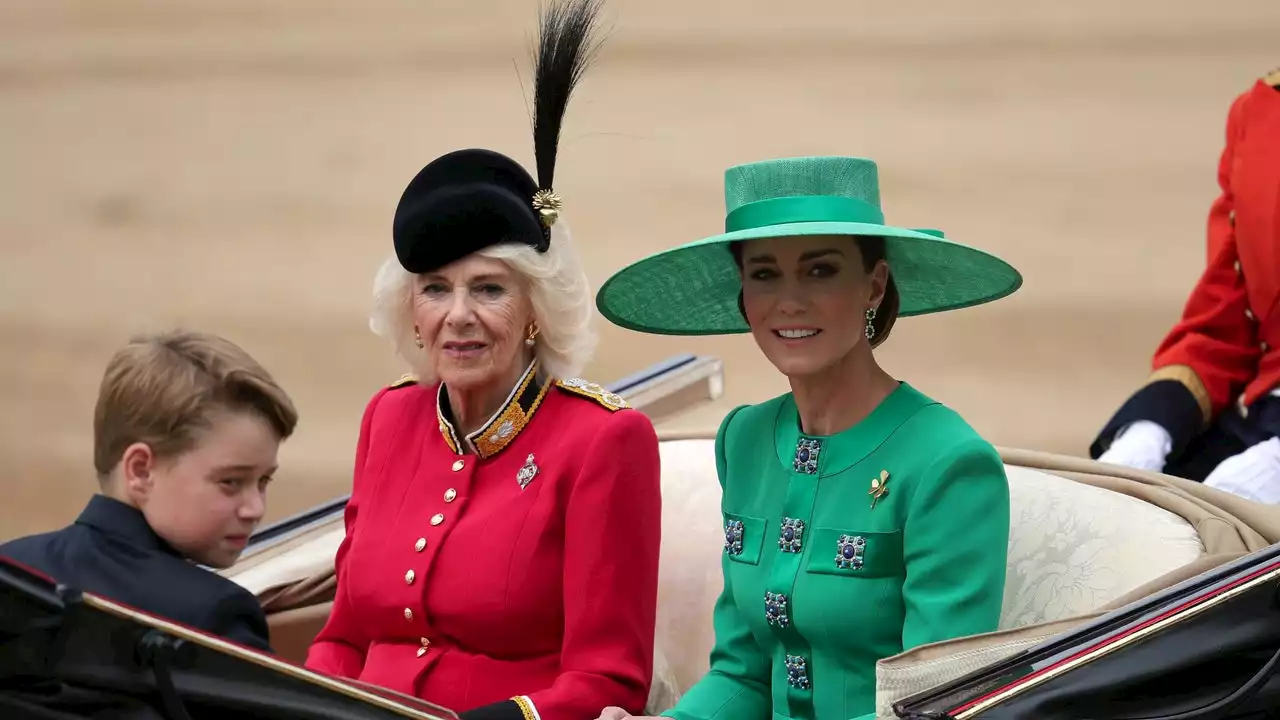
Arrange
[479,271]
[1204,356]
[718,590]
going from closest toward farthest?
[479,271], [718,590], [1204,356]

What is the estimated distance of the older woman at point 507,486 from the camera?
7.56 ft

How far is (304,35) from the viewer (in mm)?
5391

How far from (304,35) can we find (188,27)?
0.44 metres

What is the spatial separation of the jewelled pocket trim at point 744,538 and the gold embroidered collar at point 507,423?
0.39 meters

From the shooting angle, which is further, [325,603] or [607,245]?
[607,245]

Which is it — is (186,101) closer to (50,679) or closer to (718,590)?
(718,590)

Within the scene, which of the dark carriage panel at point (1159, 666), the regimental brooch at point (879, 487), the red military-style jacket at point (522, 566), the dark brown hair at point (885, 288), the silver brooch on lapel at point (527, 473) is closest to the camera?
the dark carriage panel at point (1159, 666)

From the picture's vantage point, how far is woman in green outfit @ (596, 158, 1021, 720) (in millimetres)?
1954

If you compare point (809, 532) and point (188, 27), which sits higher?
point (188, 27)

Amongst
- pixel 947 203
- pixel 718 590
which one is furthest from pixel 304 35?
pixel 718 590

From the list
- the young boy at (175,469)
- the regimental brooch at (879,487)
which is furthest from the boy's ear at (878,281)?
the young boy at (175,469)

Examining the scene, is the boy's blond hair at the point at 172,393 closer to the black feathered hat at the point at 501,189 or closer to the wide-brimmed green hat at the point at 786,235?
the black feathered hat at the point at 501,189

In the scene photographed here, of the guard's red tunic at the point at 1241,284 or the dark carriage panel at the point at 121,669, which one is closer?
the dark carriage panel at the point at 121,669

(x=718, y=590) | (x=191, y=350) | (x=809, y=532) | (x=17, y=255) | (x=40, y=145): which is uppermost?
(x=40, y=145)
